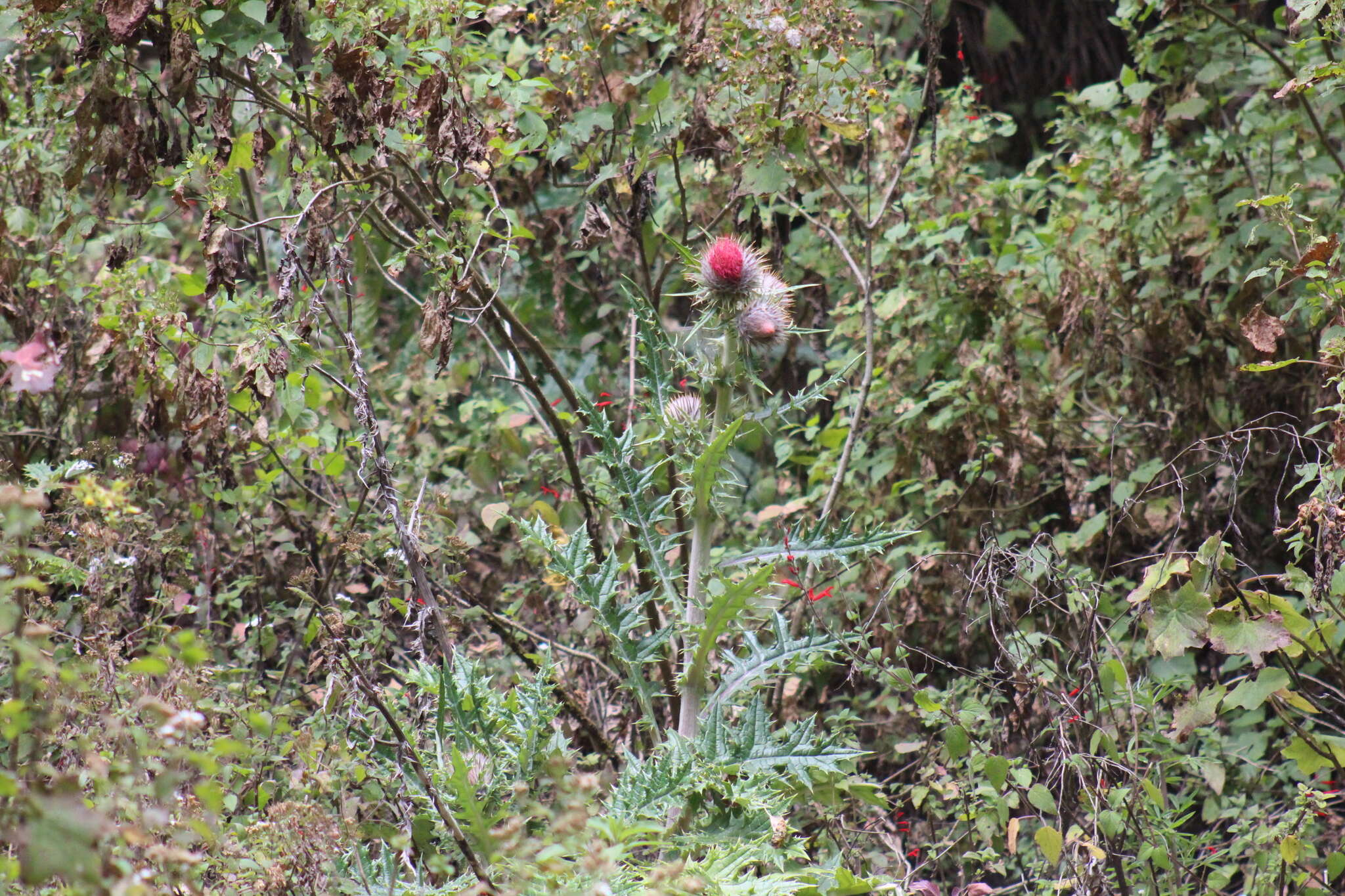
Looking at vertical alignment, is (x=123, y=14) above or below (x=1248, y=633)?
above

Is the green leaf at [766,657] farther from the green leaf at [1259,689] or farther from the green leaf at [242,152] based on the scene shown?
the green leaf at [242,152]

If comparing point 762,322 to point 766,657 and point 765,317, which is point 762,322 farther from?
point 766,657

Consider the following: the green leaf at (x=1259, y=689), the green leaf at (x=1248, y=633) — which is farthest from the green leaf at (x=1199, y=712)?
the green leaf at (x=1248, y=633)

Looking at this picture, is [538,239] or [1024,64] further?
[1024,64]

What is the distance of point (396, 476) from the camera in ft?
12.0

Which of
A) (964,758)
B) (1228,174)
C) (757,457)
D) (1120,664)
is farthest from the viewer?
(757,457)

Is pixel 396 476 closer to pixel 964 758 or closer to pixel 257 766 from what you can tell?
pixel 257 766

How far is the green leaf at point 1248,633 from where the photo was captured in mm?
2170

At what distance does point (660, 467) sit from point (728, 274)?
631 mm

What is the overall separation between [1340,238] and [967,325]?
1070 millimetres

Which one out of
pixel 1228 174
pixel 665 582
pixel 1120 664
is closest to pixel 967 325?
pixel 1228 174

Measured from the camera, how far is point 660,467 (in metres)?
2.70

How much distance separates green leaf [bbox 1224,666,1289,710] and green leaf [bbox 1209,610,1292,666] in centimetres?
9

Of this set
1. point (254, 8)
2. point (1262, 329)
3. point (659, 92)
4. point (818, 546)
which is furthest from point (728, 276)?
point (1262, 329)
